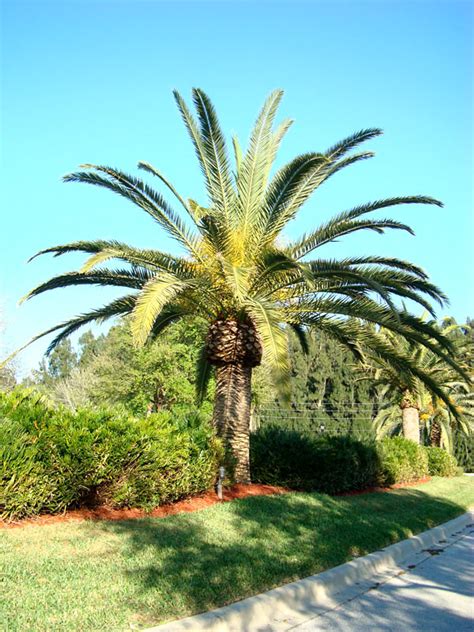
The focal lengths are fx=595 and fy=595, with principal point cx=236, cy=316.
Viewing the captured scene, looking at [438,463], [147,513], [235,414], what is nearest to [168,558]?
[147,513]

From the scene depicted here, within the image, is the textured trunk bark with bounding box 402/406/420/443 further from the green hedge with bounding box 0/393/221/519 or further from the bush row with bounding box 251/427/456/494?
the green hedge with bounding box 0/393/221/519

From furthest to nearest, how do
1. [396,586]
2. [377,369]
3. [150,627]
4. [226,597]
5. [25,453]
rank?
[377,369], [25,453], [396,586], [226,597], [150,627]

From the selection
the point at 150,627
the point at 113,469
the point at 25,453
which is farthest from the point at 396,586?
the point at 25,453

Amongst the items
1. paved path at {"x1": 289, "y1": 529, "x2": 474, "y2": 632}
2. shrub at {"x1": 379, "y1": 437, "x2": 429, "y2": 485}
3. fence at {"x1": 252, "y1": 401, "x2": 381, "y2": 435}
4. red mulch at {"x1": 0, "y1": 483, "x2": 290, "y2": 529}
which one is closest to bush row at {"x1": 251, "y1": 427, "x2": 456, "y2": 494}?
shrub at {"x1": 379, "y1": 437, "x2": 429, "y2": 485}

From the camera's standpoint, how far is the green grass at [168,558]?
4.86 metres

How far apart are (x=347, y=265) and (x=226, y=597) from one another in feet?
23.5

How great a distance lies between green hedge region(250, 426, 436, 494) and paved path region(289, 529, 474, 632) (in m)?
4.86

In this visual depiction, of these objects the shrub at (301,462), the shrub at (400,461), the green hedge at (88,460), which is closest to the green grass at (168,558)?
the green hedge at (88,460)

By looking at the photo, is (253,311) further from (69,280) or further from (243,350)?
(69,280)

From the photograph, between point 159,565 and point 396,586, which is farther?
point 396,586

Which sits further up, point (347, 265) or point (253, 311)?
point (347, 265)

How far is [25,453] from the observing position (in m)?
7.38

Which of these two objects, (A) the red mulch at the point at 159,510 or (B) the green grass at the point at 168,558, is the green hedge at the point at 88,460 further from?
(B) the green grass at the point at 168,558

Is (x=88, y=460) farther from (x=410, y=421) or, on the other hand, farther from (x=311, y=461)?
(x=410, y=421)
